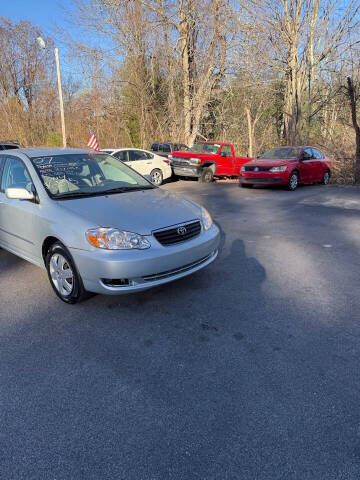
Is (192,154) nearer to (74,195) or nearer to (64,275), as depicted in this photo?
(74,195)

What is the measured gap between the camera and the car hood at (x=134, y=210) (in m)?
3.52

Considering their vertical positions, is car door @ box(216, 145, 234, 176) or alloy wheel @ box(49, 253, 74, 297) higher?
car door @ box(216, 145, 234, 176)

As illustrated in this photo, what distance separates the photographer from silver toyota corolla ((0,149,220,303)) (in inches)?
133

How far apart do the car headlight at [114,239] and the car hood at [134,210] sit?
6cm

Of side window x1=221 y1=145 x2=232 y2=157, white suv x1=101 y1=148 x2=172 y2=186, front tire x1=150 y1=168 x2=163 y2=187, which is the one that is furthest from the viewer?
side window x1=221 y1=145 x2=232 y2=157

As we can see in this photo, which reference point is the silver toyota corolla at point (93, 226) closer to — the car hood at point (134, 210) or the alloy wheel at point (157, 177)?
the car hood at point (134, 210)

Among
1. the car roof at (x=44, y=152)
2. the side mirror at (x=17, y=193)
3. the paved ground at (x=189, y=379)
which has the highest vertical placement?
the car roof at (x=44, y=152)

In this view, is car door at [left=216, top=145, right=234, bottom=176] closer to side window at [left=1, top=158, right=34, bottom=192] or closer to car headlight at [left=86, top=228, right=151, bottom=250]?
side window at [left=1, top=158, right=34, bottom=192]

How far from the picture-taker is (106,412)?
2.30 meters

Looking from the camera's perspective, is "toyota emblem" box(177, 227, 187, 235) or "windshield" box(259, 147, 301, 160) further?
"windshield" box(259, 147, 301, 160)

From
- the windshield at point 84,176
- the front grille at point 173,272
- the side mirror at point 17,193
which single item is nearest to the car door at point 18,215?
the side mirror at point 17,193

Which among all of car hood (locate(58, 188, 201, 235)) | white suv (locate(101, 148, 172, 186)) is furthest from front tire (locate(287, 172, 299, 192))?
car hood (locate(58, 188, 201, 235))

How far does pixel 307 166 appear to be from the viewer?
12.9 meters

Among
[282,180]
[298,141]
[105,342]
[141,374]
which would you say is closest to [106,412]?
[141,374]
